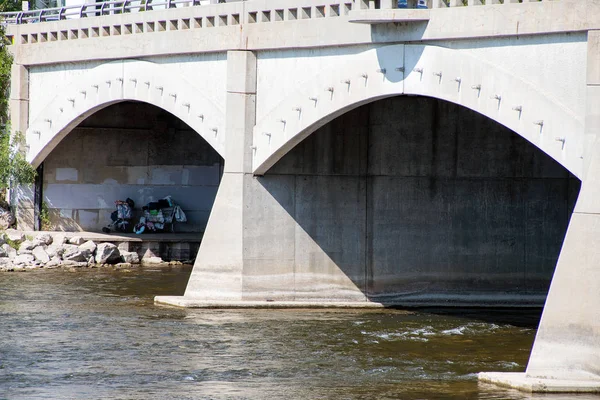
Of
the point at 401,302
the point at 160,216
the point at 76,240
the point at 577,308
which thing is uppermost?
the point at 160,216

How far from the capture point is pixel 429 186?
26.1 meters

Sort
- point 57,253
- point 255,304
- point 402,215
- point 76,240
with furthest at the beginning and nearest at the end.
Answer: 1. point 76,240
2. point 57,253
3. point 402,215
4. point 255,304

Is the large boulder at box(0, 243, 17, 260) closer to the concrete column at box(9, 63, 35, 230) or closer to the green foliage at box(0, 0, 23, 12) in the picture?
the concrete column at box(9, 63, 35, 230)

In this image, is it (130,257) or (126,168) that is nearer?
(130,257)

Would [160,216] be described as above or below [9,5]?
below

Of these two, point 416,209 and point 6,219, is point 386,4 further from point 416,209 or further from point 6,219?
point 6,219

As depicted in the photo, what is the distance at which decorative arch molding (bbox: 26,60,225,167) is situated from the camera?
26391mm

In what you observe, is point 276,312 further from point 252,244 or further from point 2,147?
point 2,147

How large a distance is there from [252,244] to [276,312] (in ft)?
5.12

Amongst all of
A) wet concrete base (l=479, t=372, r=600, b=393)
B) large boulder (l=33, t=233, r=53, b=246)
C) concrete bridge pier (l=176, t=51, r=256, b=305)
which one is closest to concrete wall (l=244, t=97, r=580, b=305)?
concrete bridge pier (l=176, t=51, r=256, b=305)

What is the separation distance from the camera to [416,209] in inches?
1026

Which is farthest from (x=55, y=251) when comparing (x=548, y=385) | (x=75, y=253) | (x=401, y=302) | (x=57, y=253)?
(x=548, y=385)

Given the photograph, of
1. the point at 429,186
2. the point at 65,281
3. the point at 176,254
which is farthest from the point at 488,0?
the point at 176,254

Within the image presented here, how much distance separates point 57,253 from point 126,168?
15.0ft
